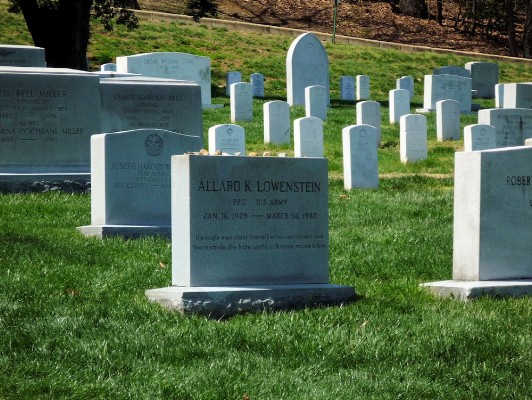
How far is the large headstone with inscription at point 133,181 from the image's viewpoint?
35.6ft

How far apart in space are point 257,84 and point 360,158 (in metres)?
14.1

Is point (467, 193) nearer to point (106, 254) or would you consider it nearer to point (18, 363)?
point (106, 254)

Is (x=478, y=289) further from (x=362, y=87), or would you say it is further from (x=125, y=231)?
(x=362, y=87)

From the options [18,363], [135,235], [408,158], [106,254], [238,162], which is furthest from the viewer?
[408,158]

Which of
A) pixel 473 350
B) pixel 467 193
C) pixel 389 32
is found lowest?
pixel 473 350

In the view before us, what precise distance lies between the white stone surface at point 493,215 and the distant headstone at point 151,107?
6.33m

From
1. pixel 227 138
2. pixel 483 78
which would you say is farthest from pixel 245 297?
pixel 483 78

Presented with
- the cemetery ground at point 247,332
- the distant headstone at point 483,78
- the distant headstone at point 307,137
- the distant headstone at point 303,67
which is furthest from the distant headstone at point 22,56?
the distant headstone at point 483,78

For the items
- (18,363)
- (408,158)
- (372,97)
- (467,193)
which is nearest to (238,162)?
(467,193)

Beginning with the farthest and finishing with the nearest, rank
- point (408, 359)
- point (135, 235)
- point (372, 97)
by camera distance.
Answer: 1. point (372, 97)
2. point (135, 235)
3. point (408, 359)

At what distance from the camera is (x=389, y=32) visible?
153 feet

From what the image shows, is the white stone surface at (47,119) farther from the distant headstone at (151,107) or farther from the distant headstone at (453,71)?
the distant headstone at (453,71)

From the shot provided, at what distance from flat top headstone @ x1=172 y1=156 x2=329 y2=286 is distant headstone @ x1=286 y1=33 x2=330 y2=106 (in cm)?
1991

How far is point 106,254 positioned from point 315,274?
7.25 feet
